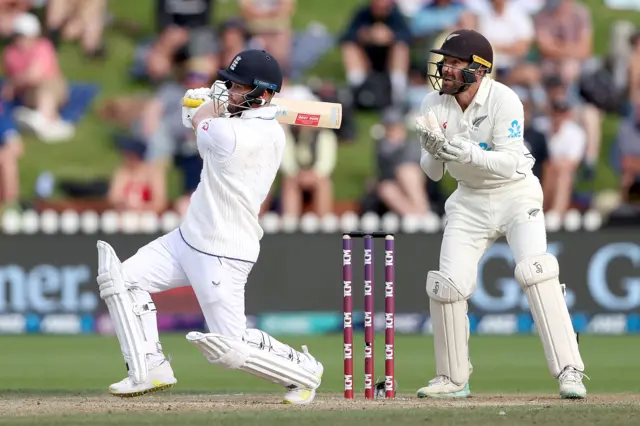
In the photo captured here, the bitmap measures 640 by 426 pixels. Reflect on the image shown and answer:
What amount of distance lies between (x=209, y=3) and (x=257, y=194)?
8.84 meters

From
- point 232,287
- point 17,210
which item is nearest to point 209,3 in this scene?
point 17,210

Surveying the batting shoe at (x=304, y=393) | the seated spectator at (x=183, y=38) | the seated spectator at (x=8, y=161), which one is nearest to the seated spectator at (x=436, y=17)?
the seated spectator at (x=183, y=38)

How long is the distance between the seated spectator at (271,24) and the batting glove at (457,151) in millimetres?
7799

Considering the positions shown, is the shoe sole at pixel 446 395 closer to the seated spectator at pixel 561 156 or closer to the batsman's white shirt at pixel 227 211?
the batsman's white shirt at pixel 227 211

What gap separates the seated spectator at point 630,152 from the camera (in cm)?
1462

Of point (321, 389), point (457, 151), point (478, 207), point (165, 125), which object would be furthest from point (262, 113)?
point (165, 125)

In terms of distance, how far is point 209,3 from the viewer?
52.2 ft

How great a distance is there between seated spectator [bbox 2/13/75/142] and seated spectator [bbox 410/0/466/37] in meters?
3.94

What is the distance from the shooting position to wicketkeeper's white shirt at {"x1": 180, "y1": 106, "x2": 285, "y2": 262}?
7277 millimetres

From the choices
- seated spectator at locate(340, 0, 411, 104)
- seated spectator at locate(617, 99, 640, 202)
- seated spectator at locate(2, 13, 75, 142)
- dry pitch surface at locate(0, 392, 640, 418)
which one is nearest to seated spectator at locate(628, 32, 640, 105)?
seated spectator at locate(617, 99, 640, 202)

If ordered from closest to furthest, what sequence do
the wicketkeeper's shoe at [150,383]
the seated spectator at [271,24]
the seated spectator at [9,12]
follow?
the wicketkeeper's shoe at [150,383] → the seated spectator at [271,24] → the seated spectator at [9,12]

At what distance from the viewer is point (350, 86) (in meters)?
15.5

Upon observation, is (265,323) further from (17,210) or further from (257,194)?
(257,194)

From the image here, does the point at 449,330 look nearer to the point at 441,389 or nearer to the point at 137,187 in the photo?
the point at 441,389
